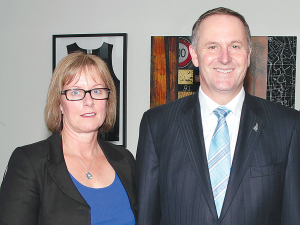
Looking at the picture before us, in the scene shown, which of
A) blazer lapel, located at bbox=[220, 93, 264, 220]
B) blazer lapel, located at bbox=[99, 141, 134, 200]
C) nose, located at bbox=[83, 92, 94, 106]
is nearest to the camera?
blazer lapel, located at bbox=[220, 93, 264, 220]

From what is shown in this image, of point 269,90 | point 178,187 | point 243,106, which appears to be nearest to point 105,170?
point 178,187

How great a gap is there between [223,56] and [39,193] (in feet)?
3.63

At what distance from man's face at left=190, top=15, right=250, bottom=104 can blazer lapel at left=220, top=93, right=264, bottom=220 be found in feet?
0.37

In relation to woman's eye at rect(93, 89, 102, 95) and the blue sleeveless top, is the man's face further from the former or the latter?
the blue sleeveless top

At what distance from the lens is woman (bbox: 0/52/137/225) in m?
1.52

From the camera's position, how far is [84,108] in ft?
5.64

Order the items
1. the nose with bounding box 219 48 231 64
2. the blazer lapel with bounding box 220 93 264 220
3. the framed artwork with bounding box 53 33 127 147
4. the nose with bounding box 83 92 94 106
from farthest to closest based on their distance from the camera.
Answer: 1. the framed artwork with bounding box 53 33 127 147
2. the nose with bounding box 83 92 94 106
3. the nose with bounding box 219 48 231 64
4. the blazer lapel with bounding box 220 93 264 220

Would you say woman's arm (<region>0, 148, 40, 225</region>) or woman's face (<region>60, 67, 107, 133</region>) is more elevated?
woman's face (<region>60, 67, 107, 133</region>)

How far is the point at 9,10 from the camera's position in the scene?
10.7 ft

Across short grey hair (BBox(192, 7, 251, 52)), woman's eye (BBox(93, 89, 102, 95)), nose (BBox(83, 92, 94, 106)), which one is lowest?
nose (BBox(83, 92, 94, 106))

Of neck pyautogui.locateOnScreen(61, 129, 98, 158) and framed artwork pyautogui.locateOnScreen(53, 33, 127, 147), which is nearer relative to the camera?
neck pyautogui.locateOnScreen(61, 129, 98, 158)

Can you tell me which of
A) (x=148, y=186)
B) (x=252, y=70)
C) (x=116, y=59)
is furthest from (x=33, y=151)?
(x=252, y=70)

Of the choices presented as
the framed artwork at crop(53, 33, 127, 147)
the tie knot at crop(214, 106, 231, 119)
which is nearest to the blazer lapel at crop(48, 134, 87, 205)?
the tie knot at crop(214, 106, 231, 119)

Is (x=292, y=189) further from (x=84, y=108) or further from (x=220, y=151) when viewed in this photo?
(x=84, y=108)
